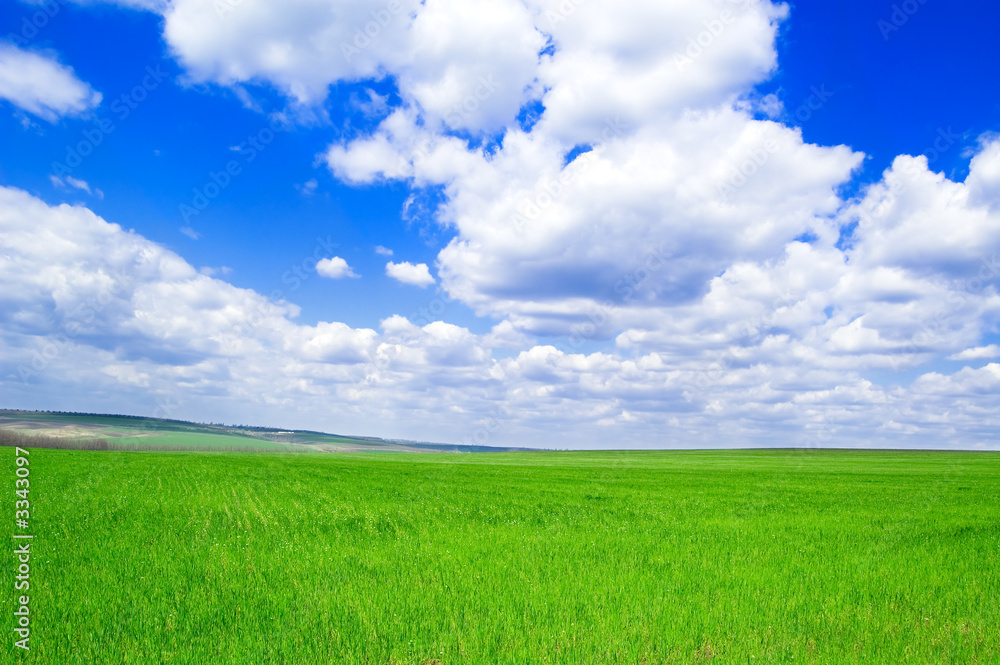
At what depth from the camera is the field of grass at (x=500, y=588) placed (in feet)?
27.5

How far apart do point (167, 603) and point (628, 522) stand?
15905 mm

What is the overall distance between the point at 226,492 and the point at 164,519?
11.7m

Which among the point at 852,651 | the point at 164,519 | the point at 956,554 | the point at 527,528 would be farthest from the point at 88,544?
the point at 956,554

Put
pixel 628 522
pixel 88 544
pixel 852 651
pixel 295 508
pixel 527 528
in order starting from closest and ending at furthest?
pixel 852 651, pixel 88 544, pixel 527 528, pixel 628 522, pixel 295 508

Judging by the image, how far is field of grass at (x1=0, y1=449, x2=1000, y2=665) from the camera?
838 centimetres

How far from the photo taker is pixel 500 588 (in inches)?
449

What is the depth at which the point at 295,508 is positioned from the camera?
24344mm

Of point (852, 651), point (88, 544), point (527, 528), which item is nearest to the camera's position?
point (852, 651)

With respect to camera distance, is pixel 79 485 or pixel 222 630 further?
pixel 79 485

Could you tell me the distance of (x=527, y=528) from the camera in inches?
774

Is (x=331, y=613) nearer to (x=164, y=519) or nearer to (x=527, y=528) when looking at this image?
(x=527, y=528)

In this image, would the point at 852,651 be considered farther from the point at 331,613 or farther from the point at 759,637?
the point at 331,613

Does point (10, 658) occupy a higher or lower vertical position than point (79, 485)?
higher

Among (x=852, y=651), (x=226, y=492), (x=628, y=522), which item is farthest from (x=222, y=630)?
(x=226, y=492)
